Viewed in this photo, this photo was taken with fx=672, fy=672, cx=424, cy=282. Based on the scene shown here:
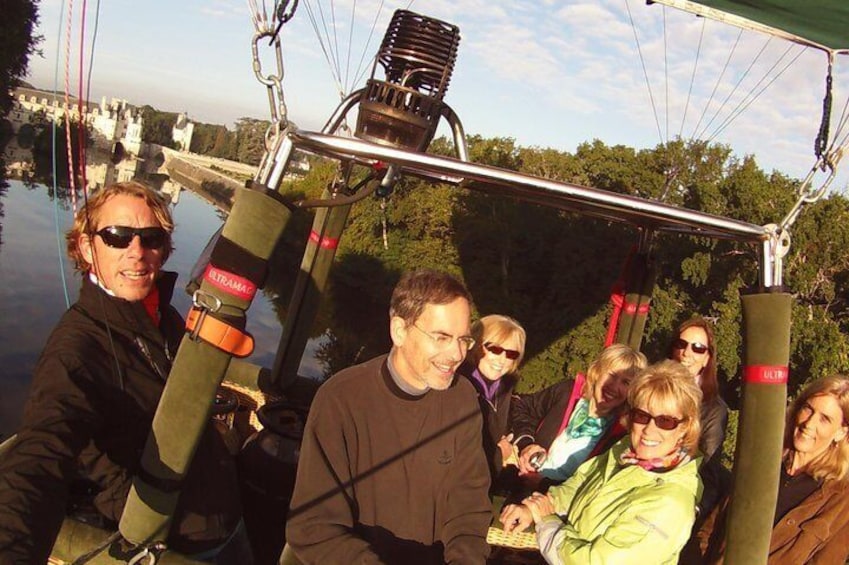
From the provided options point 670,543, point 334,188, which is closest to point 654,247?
point 334,188

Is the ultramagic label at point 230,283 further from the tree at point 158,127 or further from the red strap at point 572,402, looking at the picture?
the tree at point 158,127

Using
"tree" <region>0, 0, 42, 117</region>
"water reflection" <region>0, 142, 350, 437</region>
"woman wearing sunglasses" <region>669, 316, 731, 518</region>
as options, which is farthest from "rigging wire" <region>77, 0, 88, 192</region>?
"tree" <region>0, 0, 42, 117</region>

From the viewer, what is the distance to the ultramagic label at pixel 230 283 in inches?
66.7

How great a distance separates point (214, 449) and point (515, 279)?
21731 mm

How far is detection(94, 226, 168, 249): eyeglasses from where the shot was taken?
2.11m

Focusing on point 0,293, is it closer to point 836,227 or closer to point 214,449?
point 214,449

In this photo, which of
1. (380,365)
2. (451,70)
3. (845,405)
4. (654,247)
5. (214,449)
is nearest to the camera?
(380,365)

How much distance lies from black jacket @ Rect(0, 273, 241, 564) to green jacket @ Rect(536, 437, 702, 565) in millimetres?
1193

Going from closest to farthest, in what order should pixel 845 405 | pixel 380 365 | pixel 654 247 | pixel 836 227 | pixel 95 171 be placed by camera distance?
pixel 380 365 → pixel 845 405 → pixel 654 247 → pixel 836 227 → pixel 95 171

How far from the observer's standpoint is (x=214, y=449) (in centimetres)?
238

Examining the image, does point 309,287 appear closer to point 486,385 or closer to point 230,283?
point 486,385

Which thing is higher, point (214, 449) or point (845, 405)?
point (845, 405)

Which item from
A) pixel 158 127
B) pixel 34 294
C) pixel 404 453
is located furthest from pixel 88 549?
pixel 158 127

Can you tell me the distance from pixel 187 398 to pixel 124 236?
647mm
